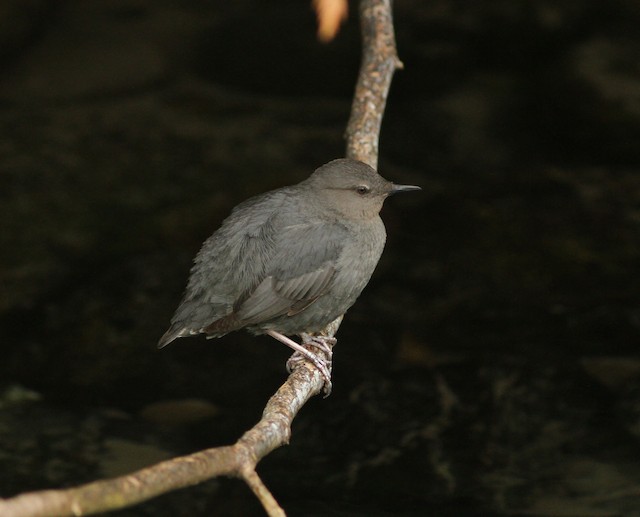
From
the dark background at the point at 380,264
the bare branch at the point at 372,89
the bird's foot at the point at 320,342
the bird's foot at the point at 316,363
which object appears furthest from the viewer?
the dark background at the point at 380,264

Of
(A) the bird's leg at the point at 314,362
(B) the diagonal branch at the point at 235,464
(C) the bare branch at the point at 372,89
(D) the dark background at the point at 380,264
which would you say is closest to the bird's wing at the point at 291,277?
(A) the bird's leg at the point at 314,362

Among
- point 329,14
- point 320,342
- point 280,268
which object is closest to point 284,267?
point 280,268

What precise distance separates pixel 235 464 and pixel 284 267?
1.70m

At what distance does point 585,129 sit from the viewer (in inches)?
374

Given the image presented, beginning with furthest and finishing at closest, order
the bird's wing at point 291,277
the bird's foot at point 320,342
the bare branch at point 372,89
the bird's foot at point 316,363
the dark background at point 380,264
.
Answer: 1. the dark background at point 380,264
2. the bare branch at point 372,89
3. the bird's foot at point 320,342
4. the bird's wing at point 291,277
5. the bird's foot at point 316,363

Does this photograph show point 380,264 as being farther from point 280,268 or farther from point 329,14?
point 329,14

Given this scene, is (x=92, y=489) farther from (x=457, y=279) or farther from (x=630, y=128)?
(x=630, y=128)

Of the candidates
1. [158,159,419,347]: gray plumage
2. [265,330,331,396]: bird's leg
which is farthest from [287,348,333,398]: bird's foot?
[158,159,419,347]: gray plumage

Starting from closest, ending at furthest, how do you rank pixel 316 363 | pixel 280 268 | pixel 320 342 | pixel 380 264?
1. pixel 316 363
2. pixel 280 268
3. pixel 320 342
4. pixel 380 264

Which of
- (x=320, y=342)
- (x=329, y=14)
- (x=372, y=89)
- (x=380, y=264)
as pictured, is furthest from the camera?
(x=380, y=264)

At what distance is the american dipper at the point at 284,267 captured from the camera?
4.20 m

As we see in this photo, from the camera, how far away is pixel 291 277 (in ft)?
13.9

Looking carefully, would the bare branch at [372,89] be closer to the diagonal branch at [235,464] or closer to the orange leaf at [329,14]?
the diagonal branch at [235,464]

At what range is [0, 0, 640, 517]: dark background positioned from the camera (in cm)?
614
